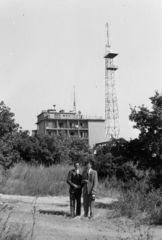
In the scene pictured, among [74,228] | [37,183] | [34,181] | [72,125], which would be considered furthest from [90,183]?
[72,125]

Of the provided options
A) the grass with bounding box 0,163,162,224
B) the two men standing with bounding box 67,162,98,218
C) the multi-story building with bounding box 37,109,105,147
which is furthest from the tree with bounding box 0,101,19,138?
the multi-story building with bounding box 37,109,105,147

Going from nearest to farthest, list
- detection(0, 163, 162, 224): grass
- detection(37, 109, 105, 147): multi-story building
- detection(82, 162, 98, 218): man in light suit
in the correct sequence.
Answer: detection(82, 162, 98, 218): man in light suit, detection(0, 163, 162, 224): grass, detection(37, 109, 105, 147): multi-story building

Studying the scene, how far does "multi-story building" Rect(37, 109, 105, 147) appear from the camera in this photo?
97.5 m

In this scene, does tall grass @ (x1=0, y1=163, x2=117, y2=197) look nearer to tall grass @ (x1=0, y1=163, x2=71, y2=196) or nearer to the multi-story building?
tall grass @ (x1=0, y1=163, x2=71, y2=196)

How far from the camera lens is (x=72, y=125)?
99.7 meters

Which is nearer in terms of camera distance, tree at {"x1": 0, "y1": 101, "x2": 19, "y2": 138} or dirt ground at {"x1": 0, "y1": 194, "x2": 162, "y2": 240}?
dirt ground at {"x1": 0, "y1": 194, "x2": 162, "y2": 240}

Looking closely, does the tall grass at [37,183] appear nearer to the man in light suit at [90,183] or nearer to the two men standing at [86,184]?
the two men standing at [86,184]

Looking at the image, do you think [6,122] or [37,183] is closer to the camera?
[6,122]

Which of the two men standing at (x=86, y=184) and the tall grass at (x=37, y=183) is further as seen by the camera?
the tall grass at (x=37, y=183)

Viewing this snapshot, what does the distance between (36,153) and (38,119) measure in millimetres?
68260

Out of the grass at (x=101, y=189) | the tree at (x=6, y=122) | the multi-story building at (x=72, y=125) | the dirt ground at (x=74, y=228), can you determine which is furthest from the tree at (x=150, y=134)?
the multi-story building at (x=72, y=125)

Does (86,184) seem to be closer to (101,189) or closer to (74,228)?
(74,228)

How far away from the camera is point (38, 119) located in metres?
103

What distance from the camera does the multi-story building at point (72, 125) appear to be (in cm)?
9750
